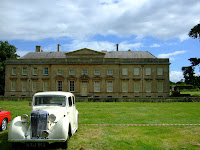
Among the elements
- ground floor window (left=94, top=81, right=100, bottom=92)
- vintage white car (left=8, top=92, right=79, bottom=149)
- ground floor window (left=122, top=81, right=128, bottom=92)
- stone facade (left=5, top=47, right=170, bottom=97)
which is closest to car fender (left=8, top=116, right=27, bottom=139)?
vintage white car (left=8, top=92, right=79, bottom=149)

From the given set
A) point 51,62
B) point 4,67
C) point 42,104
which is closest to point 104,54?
point 51,62

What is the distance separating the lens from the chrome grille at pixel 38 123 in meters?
7.00

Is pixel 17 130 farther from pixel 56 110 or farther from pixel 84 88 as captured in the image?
pixel 84 88

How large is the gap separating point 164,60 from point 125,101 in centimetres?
1580

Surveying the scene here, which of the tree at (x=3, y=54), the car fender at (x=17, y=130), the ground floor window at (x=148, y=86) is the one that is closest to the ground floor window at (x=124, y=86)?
the ground floor window at (x=148, y=86)

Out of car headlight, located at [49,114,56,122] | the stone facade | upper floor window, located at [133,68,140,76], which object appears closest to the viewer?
car headlight, located at [49,114,56,122]

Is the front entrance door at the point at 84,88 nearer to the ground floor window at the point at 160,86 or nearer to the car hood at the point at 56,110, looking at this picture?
the ground floor window at the point at 160,86

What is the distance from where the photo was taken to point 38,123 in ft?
23.2

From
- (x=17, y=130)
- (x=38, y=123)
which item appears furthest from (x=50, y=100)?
(x=17, y=130)

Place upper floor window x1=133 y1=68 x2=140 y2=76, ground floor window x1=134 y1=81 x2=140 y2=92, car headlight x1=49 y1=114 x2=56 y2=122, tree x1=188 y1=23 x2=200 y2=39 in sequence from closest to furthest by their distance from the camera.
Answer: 1. car headlight x1=49 y1=114 x2=56 y2=122
2. tree x1=188 y1=23 x2=200 y2=39
3. ground floor window x1=134 y1=81 x2=140 y2=92
4. upper floor window x1=133 y1=68 x2=140 y2=76

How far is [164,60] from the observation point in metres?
39.7

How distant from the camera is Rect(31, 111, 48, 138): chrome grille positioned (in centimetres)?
700

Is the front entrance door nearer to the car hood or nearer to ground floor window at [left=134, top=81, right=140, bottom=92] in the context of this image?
ground floor window at [left=134, top=81, right=140, bottom=92]

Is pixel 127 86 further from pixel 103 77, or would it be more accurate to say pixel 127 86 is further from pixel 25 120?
pixel 25 120
